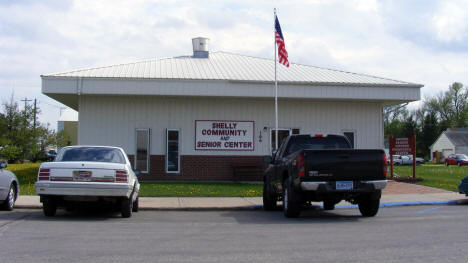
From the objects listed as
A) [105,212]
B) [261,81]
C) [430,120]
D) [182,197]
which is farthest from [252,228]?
[430,120]

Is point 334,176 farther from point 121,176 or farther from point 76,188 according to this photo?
point 76,188

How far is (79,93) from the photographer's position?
19.9m

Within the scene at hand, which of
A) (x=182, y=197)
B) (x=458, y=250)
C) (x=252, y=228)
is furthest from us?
(x=182, y=197)

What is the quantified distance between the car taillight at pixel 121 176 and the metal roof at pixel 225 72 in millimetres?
9718

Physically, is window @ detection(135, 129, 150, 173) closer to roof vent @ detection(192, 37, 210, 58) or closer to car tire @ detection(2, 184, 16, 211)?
roof vent @ detection(192, 37, 210, 58)

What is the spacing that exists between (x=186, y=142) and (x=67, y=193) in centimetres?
1100

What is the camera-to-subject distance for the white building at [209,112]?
800 inches

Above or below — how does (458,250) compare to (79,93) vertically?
below

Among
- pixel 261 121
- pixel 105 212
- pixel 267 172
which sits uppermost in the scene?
pixel 261 121

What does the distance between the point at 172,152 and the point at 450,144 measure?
64554mm

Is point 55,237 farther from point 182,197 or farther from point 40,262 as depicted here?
point 182,197

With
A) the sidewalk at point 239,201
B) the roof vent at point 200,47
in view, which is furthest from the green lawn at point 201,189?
the roof vent at point 200,47

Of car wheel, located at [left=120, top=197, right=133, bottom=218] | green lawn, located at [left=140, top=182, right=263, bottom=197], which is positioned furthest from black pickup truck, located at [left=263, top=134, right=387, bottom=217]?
green lawn, located at [left=140, top=182, right=263, bottom=197]

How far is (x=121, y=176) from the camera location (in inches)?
427
